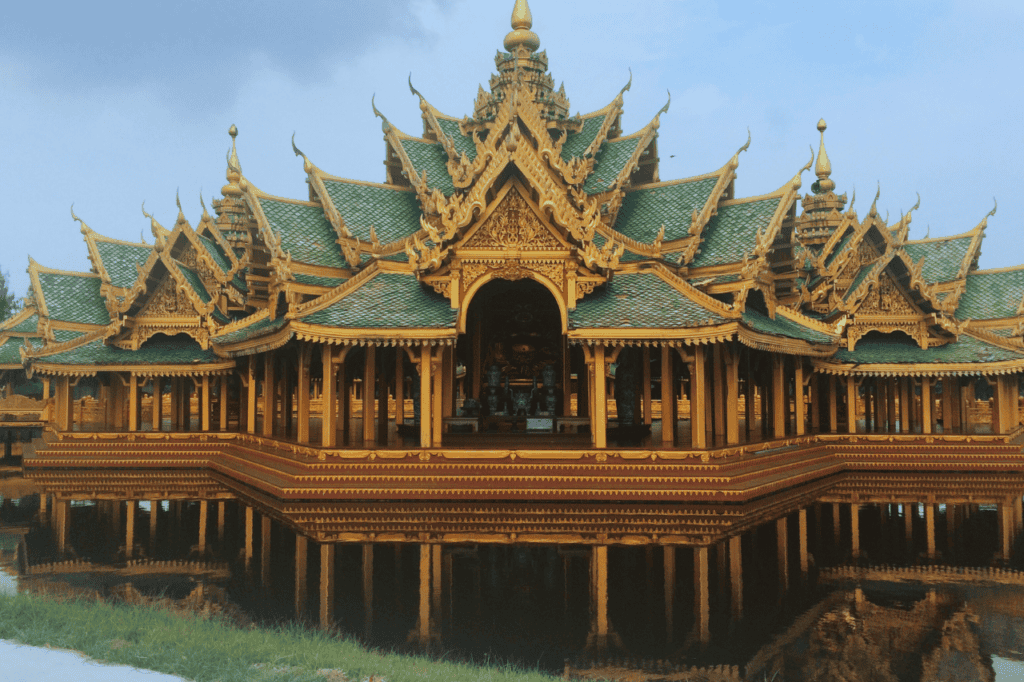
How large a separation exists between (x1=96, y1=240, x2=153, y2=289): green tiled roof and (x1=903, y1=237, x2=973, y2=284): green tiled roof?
76.7 ft

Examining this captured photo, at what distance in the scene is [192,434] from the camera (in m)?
17.3

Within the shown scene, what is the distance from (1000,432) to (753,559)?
1278 centimetres

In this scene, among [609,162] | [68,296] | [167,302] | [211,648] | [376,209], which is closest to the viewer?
[211,648]

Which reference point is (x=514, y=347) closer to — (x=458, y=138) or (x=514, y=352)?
(x=514, y=352)

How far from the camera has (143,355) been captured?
1816 centimetres

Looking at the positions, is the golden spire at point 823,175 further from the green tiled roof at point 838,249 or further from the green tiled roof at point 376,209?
the green tiled roof at point 376,209

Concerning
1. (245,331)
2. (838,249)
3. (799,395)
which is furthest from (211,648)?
(838,249)

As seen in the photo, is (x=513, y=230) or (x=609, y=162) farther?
(x=609, y=162)

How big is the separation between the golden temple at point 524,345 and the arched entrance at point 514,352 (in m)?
0.08

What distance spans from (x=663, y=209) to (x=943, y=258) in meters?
11.9

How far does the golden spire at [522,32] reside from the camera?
69.9ft

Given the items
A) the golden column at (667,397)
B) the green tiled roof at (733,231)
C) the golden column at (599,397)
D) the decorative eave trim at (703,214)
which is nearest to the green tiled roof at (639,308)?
the golden column at (599,397)

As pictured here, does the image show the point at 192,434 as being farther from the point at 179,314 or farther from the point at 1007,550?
the point at 1007,550

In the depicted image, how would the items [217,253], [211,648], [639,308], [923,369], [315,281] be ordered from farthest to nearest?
[217,253]
[923,369]
[315,281]
[639,308]
[211,648]
